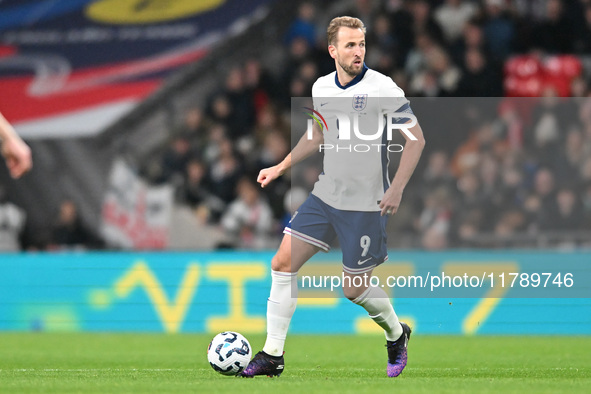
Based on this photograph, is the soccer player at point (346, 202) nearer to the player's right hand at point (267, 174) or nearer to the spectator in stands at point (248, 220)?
the player's right hand at point (267, 174)

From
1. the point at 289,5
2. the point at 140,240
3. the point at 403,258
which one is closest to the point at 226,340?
the point at 403,258

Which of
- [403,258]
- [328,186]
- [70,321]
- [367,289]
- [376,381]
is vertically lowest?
[70,321]

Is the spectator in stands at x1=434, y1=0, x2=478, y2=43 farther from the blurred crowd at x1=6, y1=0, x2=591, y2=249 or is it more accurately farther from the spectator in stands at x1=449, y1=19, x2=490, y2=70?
the spectator in stands at x1=449, y1=19, x2=490, y2=70

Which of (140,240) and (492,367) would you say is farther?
(140,240)

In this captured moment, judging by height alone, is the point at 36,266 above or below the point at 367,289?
below

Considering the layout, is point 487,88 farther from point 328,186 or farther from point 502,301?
point 328,186

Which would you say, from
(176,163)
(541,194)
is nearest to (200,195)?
(176,163)

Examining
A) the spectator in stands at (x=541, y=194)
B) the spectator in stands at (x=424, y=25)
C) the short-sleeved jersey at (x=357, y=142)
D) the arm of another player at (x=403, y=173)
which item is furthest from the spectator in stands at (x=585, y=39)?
the arm of another player at (x=403, y=173)

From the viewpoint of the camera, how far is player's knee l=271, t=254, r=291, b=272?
22.6ft

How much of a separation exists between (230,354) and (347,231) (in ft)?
3.46

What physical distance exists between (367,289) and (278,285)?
565 mm

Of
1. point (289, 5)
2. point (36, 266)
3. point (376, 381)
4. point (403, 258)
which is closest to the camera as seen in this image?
point (376, 381)

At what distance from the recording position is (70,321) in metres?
12.4

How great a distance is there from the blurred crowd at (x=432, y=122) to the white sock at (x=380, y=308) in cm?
506
